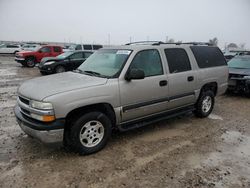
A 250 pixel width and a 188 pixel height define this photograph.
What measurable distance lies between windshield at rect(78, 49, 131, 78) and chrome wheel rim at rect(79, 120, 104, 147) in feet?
2.87

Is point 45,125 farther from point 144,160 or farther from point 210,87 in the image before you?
point 210,87

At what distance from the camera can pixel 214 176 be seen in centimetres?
321

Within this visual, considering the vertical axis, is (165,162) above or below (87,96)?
below

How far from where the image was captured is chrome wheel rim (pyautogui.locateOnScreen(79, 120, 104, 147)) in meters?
3.66

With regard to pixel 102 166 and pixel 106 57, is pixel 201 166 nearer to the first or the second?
pixel 102 166

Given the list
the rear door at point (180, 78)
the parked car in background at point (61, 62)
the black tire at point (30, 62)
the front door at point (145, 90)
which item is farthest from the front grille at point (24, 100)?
the black tire at point (30, 62)

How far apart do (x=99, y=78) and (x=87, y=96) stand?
521 mm

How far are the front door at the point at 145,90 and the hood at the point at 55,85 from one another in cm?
51

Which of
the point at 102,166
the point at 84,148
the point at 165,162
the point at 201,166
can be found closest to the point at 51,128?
the point at 84,148

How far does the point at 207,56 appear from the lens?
566 centimetres

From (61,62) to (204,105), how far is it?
9559 mm

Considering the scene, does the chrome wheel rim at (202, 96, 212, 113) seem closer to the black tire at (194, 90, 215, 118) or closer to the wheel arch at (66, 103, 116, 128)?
the black tire at (194, 90, 215, 118)

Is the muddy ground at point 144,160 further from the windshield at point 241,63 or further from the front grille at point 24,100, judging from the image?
the windshield at point 241,63

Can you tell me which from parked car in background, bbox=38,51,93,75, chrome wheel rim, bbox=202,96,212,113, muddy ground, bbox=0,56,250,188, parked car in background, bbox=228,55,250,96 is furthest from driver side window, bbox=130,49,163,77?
parked car in background, bbox=38,51,93,75
